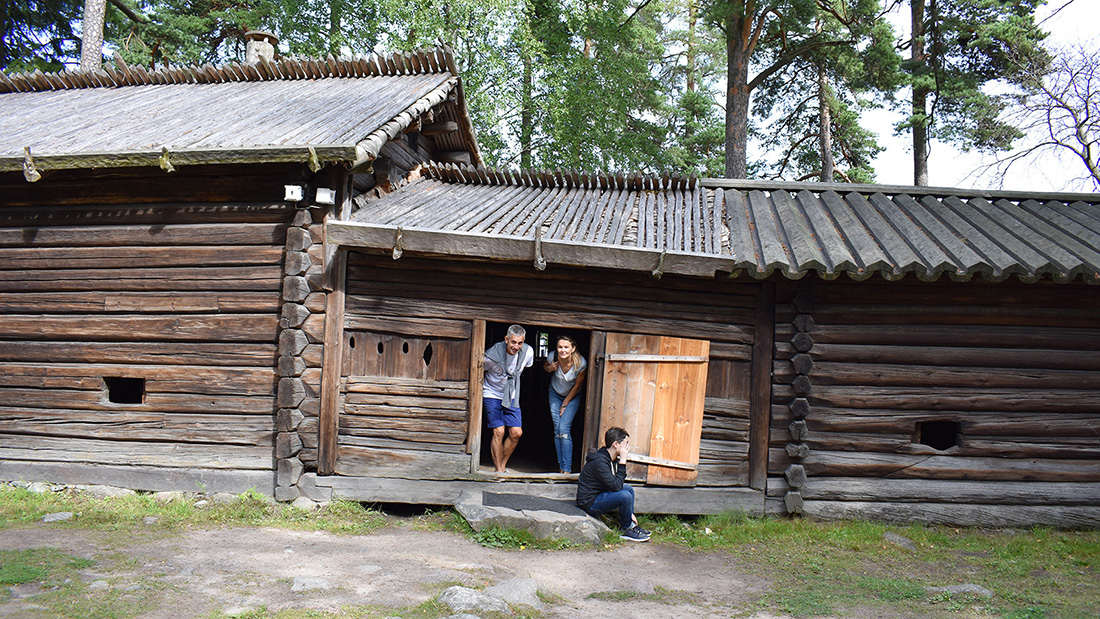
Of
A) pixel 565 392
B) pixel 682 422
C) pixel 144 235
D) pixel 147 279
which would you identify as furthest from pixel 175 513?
pixel 682 422

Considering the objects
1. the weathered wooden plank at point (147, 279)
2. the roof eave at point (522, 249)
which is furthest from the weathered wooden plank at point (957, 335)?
the weathered wooden plank at point (147, 279)

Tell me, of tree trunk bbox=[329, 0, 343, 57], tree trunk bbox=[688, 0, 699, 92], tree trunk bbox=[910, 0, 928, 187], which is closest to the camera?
tree trunk bbox=[910, 0, 928, 187]

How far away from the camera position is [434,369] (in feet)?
24.2

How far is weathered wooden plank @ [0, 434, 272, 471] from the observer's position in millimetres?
7324

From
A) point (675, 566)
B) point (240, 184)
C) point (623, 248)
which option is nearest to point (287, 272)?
point (240, 184)

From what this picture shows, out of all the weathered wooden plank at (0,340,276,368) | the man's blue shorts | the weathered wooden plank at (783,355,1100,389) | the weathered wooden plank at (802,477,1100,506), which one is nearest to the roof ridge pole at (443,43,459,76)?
the weathered wooden plank at (0,340,276,368)

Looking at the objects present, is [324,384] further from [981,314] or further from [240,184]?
[981,314]

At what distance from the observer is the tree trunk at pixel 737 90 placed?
16.9m

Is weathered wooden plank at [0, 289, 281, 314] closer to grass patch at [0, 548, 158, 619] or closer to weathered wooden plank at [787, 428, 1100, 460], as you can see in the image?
grass patch at [0, 548, 158, 619]

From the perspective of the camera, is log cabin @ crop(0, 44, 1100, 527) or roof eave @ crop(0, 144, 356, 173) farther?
log cabin @ crop(0, 44, 1100, 527)

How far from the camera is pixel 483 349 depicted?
24.2 feet

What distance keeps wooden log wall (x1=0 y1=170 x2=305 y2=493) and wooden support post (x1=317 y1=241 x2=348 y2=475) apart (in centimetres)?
52

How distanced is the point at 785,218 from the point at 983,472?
3.21 meters

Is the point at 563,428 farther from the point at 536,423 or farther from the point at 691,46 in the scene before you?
the point at 691,46
